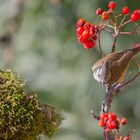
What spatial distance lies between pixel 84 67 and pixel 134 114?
56cm

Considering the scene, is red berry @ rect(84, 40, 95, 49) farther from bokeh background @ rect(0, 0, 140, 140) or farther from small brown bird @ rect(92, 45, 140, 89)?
bokeh background @ rect(0, 0, 140, 140)

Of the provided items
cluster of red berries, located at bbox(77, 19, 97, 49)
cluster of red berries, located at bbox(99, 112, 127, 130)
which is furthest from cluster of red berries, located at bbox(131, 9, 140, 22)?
cluster of red berries, located at bbox(99, 112, 127, 130)

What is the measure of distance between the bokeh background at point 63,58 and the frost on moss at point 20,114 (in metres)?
3.02

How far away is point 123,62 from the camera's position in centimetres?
147

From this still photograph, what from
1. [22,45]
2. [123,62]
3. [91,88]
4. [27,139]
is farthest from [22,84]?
[22,45]

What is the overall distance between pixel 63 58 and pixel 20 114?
349 cm

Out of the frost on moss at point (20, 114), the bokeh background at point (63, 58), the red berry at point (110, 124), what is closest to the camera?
the red berry at point (110, 124)

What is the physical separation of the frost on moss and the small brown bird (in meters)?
0.23

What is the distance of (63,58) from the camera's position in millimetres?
5082

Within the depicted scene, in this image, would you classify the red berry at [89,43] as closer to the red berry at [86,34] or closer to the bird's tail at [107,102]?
the red berry at [86,34]

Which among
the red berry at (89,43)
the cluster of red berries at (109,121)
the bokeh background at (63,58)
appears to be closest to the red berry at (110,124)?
the cluster of red berries at (109,121)

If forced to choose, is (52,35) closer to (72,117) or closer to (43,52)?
(43,52)

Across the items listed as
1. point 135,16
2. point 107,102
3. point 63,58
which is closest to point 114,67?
point 107,102

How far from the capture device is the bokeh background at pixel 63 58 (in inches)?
192
